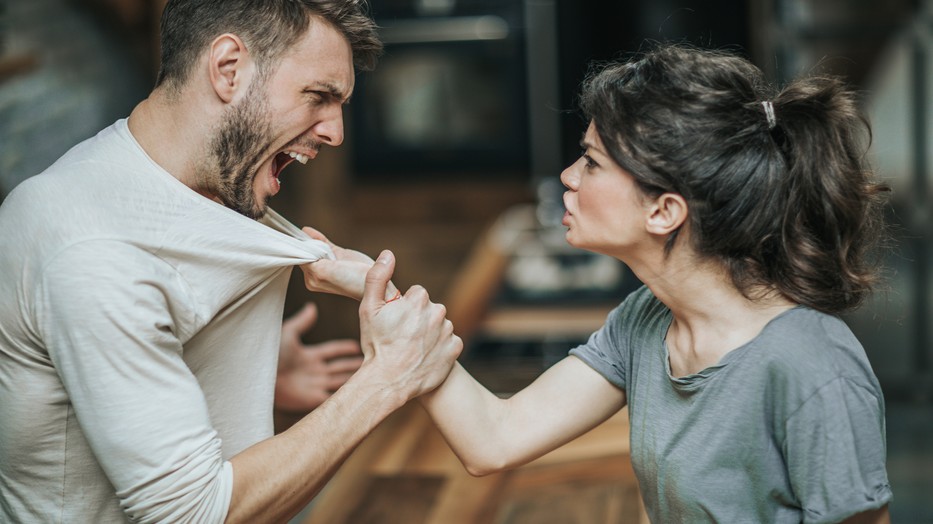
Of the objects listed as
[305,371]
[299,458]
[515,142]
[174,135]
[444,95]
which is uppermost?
[174,135]

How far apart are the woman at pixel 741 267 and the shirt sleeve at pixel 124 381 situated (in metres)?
0.57

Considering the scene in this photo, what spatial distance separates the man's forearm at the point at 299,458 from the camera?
4.55 ft

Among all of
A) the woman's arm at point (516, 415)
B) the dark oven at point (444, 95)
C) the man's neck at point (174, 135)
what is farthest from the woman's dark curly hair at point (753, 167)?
the dark oven at point (444, 95)

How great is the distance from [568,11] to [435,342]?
10.6 ft

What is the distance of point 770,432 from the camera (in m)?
1.35

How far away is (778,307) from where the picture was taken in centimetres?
141

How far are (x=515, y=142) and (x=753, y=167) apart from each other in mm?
3467

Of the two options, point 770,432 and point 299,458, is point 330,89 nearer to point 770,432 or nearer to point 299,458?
point 299,458

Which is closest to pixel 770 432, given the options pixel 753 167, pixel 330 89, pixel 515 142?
pixel 753 167

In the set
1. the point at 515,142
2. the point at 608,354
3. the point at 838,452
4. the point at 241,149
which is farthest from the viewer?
the point at 515,142

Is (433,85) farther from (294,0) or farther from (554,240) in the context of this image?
(294,0)

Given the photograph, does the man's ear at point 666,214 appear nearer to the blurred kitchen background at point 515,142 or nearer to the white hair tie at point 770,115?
the white hair tie at point 770,115

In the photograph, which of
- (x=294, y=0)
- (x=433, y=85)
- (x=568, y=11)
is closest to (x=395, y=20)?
(x=433, y=85)

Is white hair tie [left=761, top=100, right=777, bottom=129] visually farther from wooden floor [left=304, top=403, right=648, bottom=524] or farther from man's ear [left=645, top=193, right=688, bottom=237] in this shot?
wooden floor [left=304, top=403, right=648, bottom=524]
